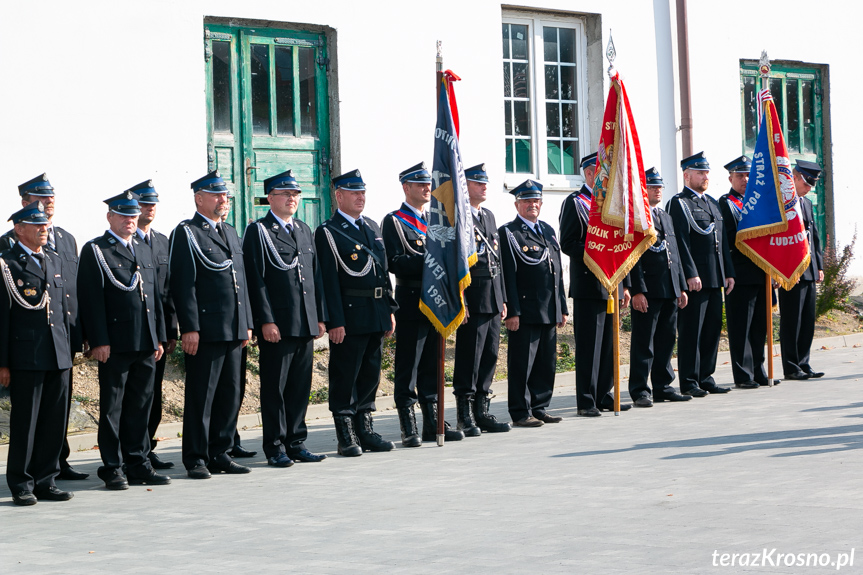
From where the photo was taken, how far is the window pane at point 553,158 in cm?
1562

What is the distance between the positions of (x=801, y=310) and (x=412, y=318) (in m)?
5.14

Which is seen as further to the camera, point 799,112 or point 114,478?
point 799,112

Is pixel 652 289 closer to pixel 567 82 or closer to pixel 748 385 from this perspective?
pixel 748 385

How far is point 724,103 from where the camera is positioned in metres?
16.9

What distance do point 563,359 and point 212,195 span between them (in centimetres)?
625

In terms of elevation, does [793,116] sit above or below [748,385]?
above

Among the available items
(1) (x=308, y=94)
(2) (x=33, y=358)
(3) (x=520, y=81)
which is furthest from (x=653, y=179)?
(2) (x=33, y=358)

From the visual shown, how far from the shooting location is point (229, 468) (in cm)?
807

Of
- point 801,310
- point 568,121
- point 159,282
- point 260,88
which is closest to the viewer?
point 159,282

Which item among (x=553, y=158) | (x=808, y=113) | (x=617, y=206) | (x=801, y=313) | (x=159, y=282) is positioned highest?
(x=808, y=113)

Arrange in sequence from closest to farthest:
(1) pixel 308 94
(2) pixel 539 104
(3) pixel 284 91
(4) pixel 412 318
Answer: (4) pixel 412 318 < (3) pixel 284 91 < (1) pixel 308 94 < (2) pixel 539 104

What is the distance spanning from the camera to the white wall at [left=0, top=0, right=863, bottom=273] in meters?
11.9

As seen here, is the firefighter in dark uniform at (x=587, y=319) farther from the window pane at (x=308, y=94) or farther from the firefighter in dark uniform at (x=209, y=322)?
the window pane at (x=308, y=94)

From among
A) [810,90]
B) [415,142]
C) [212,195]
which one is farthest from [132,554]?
[810,90]
